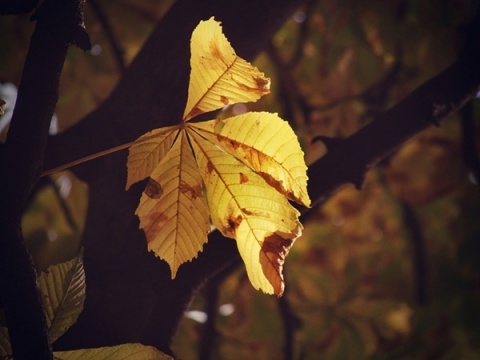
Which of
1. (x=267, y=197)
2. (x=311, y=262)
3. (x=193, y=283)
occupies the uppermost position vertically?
(x=267, y=197)

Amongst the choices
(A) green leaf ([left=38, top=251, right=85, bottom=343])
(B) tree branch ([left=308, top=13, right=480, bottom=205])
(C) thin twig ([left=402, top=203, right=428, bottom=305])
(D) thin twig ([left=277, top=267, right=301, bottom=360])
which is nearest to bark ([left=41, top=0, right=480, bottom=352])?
(B) tree branch ([left=308, top=13, right=480, bottom=205])

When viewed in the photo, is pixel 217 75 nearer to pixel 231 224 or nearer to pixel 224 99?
pixel 224 99

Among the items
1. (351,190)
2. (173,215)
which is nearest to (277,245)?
(173,215)

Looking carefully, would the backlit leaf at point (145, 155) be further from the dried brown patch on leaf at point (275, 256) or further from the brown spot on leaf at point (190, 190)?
the dried brown patch on leaf at point (275, 256)

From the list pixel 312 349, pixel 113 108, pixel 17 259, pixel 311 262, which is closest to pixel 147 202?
pixel 17 259

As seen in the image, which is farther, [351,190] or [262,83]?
[351,190]

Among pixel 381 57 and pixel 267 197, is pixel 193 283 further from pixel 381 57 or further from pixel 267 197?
pixel 381 57

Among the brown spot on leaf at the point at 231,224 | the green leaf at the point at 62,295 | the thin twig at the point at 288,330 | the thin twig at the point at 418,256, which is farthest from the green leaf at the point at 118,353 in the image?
the thin twig at the point at 418,256
